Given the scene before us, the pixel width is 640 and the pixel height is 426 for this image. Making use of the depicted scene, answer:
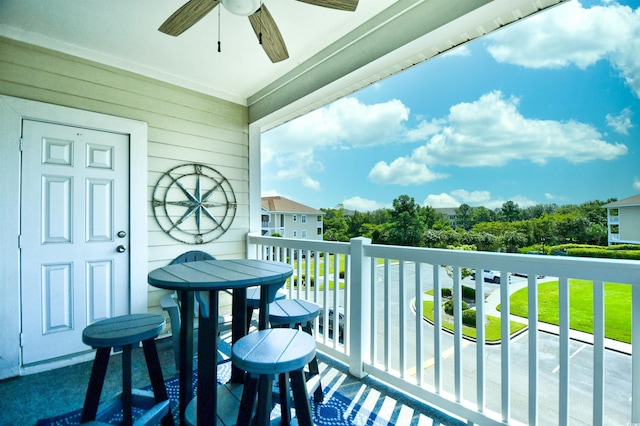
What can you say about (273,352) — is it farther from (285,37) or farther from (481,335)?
(285,37)

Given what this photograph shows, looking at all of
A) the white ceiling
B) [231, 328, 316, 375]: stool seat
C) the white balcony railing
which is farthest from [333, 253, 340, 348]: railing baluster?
the white ceiling

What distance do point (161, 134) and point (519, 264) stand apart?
334cm

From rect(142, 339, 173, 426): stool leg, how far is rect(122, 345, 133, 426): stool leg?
0.14m

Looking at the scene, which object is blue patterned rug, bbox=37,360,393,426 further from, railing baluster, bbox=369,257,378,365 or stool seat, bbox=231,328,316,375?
stool seat, bbox=231,328,316,375

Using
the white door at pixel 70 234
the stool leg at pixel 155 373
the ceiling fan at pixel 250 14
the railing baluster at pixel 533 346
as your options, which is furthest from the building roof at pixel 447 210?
the white door at pixel 70 234

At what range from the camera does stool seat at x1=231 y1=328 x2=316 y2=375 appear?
1204mm

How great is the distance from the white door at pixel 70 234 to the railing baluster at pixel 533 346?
3.26m

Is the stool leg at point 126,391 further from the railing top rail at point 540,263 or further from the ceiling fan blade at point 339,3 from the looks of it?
the ceiling fan blade at point 339,3

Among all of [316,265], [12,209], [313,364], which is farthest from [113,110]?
[313,364]

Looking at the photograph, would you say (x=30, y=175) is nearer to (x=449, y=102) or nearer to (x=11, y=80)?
(x=11, y=80)

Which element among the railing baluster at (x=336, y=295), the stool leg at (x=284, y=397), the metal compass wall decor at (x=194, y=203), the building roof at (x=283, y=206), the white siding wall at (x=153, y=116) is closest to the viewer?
the stool leg at (x=284, y=397)

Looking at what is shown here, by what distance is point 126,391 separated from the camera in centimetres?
152

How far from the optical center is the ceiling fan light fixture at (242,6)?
5.59ft

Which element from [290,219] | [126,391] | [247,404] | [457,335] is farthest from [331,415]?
[290,219]
